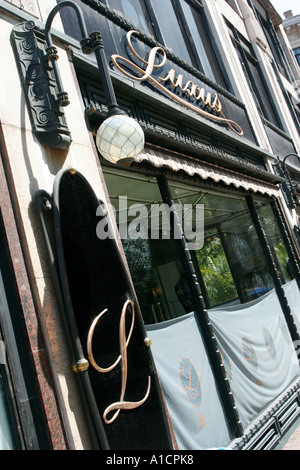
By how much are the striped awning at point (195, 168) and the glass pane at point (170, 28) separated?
8.47 ft

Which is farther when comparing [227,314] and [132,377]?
[227,314]

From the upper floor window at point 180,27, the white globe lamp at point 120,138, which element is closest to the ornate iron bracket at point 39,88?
the white globe lamp at point 120,138

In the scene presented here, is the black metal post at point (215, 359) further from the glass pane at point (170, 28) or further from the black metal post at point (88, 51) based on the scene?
the glass pane at point (170, 28)

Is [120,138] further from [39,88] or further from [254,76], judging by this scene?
[254,76]

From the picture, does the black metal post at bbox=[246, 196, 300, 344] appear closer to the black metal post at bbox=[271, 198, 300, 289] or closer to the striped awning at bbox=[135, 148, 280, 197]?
the striped awning at bbox=[135, 148, 280, 197]

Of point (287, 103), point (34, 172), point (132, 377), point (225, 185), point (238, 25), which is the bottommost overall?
point (132, 377)

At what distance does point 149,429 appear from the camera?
3229 millimetres

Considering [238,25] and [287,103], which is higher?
[238,25]

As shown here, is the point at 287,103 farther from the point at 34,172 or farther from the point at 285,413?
the point at 34,172

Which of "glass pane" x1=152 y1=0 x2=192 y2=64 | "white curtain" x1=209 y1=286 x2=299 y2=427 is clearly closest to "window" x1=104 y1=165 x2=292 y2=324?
"white curtain" x1=209 y1=286 x2=299 y2=427

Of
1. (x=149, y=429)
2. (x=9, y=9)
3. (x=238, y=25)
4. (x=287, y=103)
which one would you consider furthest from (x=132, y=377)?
(x=287, y=103)

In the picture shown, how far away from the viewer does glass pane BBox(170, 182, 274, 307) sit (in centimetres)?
647

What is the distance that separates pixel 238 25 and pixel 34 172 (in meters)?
10.5
